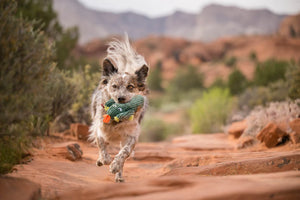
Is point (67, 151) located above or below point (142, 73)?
below

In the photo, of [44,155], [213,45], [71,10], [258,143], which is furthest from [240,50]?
[71,10]

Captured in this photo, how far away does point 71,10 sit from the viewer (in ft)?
337

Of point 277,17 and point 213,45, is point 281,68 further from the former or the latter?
point 277,17

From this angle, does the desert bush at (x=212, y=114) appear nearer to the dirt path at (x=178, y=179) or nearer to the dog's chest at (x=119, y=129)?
the dirt path at (x=178, y=179)

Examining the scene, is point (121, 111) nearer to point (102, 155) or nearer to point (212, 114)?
point (102, 155)

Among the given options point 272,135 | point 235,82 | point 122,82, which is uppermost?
point 235,82

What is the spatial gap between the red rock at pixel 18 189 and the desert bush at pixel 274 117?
628 centimetres

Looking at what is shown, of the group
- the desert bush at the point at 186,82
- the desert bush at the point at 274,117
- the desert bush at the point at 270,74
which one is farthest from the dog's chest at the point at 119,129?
the desert bush at the point at 186,82

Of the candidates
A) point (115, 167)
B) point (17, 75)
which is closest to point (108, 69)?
point (115, 167)

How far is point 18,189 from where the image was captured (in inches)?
124

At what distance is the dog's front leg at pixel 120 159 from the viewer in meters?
4.82

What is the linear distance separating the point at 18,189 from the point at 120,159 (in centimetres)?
208

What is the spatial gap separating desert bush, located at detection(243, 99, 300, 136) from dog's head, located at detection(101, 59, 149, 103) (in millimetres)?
3934

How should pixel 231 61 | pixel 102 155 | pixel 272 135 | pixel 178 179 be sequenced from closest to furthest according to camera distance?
pixel 178 179 < pixel 102 155 < pixel 272 135 < pixel 231 61
